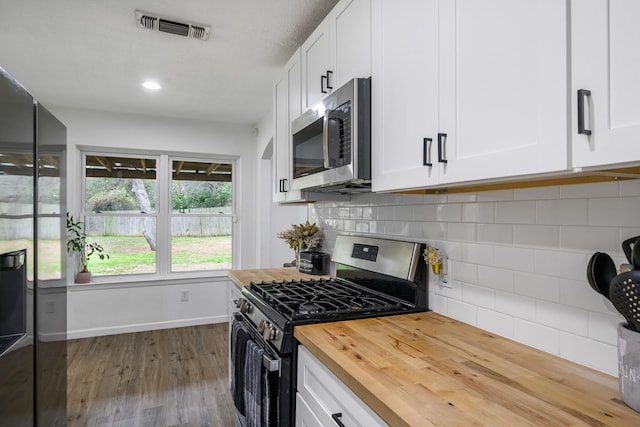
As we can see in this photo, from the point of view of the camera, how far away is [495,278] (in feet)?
4.37

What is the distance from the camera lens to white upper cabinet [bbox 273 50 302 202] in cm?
237

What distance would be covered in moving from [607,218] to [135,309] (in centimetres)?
440

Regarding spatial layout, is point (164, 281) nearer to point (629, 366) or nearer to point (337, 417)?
point (337, 417)

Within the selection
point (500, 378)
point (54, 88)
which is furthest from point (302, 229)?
point (54, 88)

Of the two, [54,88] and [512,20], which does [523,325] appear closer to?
[512,20]

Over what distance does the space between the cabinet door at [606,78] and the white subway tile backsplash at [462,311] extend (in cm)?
80

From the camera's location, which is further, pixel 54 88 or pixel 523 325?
pixel 54 88

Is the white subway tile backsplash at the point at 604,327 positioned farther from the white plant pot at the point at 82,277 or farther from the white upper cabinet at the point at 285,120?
the white plant pot at the point at 82,277

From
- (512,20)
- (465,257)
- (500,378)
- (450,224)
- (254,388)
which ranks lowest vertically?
(254,388)

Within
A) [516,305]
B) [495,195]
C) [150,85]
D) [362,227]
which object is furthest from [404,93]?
[150,85]

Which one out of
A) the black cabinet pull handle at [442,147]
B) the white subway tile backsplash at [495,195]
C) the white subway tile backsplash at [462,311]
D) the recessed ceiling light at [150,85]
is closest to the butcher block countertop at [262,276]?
the white subway tile backsplash at [462,311]

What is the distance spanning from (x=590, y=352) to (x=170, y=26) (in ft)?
8.08

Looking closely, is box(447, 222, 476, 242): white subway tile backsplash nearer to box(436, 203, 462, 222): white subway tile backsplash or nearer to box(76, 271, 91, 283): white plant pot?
box(436, 203, 462, 222): white subway tile backsplash

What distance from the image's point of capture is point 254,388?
1.54m
